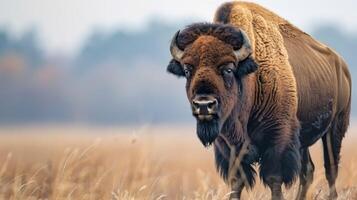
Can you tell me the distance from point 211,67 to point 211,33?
51 cm

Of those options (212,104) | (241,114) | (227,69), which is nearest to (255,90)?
(241,114)

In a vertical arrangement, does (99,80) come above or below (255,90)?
below

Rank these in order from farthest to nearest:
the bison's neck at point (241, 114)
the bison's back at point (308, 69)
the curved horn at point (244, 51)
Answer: the bison's back at point (308, 69), the bison's neck at point (241, 114), the curved horn at point (244, 51)

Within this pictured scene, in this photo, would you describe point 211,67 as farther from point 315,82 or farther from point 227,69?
point 315,82

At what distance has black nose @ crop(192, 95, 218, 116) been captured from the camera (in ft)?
26.3

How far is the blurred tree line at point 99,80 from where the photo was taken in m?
103

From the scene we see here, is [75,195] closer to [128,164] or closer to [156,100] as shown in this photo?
[128,164]

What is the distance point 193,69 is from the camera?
8.55 m

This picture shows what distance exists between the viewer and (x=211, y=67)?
8484 mm

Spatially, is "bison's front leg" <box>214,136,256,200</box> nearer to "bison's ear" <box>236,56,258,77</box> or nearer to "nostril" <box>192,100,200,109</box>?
"bison's ear" <box>236,56,258,77</box>

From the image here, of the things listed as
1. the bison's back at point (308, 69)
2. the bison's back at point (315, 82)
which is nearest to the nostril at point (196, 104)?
the bison's back at point (308, 69)

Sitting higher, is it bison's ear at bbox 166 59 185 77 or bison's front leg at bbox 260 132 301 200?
bison's ear at bbox 166 59 185 77

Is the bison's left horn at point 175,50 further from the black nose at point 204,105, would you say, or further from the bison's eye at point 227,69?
the black nose at point 204,105

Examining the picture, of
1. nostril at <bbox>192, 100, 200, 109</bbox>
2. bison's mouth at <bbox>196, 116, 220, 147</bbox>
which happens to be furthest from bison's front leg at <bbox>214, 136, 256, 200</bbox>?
nostril at <bbox>192, 100, 200, 109</bbox>
